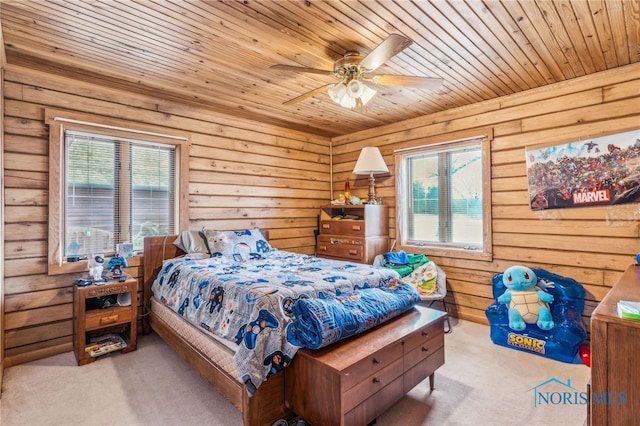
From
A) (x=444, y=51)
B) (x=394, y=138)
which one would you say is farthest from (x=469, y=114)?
(x=444, y=51)

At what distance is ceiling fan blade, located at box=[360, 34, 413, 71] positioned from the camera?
179 centimetres

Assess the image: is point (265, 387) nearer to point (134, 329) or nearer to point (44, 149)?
point (134, 329)

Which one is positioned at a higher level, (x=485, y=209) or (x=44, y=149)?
(x=44, y=149)

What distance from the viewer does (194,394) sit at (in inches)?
85.4

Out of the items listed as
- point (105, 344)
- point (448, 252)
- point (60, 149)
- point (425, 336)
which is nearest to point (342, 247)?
point (448, 252)

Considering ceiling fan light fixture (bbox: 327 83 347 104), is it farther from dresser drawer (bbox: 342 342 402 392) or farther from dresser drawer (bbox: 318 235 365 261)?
dresser drawer (bbox: 318 235 365 261)

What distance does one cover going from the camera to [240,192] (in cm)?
404

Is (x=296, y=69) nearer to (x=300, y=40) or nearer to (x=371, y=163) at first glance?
(x=300, y=40)

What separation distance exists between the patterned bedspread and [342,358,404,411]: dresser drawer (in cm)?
36

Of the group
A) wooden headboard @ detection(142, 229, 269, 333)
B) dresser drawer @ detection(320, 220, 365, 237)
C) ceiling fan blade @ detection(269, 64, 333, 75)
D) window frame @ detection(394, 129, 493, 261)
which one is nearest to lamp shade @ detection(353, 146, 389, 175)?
window frame @ detection(394, 129, 493, 261)

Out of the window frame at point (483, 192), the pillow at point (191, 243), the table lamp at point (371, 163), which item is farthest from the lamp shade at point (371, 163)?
the pillow at point (191, 243)

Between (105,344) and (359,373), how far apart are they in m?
2.35

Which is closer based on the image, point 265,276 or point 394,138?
point 265,276

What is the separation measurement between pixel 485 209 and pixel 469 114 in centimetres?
108
